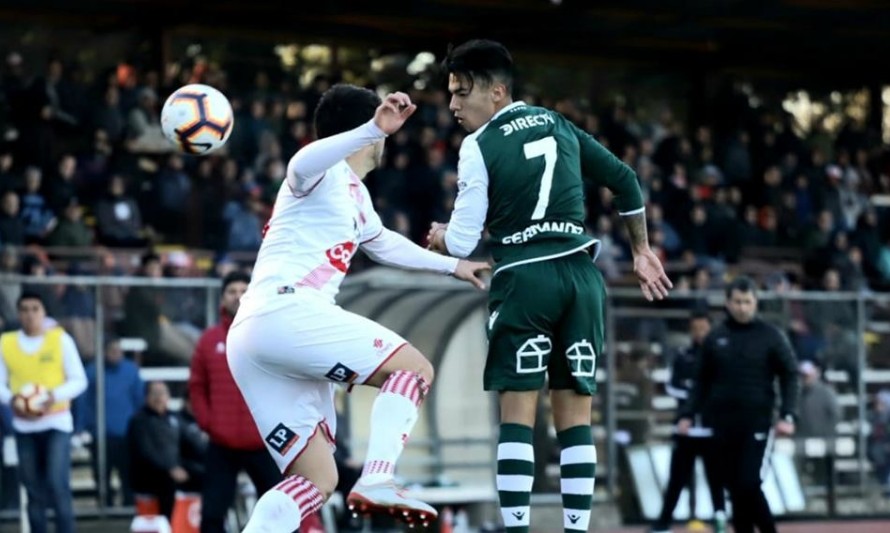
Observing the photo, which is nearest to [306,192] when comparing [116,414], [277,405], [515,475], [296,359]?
[296,359]

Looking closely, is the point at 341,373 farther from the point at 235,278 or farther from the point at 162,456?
the point at 162,456

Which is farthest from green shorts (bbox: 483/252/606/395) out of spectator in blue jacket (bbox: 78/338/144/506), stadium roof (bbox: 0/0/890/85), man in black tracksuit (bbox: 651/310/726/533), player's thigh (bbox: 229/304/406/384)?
stadium roof (bbox: 0/0/890/85)

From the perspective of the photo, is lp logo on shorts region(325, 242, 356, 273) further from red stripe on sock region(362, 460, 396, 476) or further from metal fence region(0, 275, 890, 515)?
metal fence region(0, 275, 890, 515)

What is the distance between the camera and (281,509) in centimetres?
884

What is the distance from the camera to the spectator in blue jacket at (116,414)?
→ 1775cm

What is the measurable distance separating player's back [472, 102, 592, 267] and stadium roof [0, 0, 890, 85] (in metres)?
19.5

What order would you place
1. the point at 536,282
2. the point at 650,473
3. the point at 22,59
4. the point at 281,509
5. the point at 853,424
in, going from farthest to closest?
the point at 22,59, the point at 853,424, the point at 650,473, the point at 536,282, the point at 281,509

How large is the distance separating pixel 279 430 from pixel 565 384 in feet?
4.78

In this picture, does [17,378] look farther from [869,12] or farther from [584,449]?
[869,12]

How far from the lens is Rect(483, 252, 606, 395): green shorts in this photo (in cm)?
945

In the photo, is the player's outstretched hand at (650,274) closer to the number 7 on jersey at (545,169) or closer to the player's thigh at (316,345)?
the number 7 on jersey at (545,169)

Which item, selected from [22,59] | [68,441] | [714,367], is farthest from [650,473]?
[22,59]

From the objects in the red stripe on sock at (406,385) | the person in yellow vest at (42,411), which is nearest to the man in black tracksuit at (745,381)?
the person in yellow vest at (42,411)

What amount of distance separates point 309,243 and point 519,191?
1114 mm
